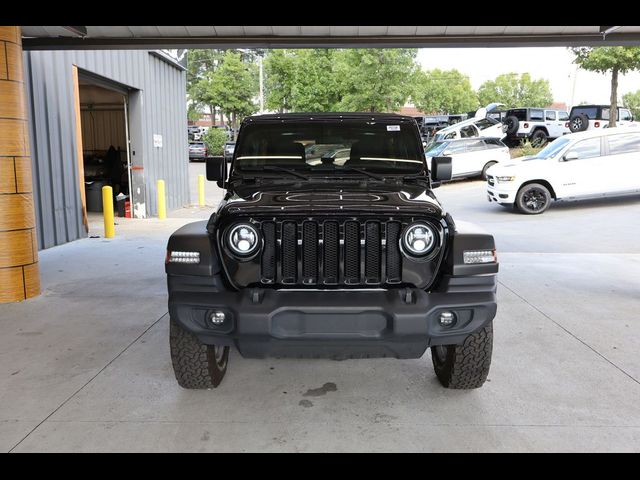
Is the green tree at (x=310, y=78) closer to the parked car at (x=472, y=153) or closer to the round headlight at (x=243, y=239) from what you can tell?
the parked car at (x=472, y=153)

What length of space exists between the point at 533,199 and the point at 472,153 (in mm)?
5919

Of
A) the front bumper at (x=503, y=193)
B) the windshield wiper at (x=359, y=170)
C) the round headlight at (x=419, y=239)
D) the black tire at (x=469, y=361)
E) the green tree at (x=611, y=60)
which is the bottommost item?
the black tire at (x=469, y=361)

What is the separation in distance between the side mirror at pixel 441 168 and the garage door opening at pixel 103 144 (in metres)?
8.16

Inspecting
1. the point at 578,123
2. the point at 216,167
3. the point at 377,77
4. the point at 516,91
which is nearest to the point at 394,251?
the point at 216,167

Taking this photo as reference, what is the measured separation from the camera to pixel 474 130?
21453 mm

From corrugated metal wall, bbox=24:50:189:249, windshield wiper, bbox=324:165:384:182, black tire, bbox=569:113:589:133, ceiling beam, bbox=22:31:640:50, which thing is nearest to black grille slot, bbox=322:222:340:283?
windshield wiper, bbox=324:165:384:182

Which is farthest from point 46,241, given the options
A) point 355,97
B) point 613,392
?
point 355,97

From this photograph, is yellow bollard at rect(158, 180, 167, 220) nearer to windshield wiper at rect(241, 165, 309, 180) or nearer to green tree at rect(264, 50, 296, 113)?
windshield wiper at rect(241, 165, 309, 180)

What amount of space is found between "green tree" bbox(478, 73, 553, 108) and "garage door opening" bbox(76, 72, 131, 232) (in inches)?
1767

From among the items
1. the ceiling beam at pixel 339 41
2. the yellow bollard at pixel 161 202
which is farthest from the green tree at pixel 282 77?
the ceiling beam at pixel 339 41

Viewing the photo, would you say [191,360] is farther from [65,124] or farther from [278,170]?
[65,124]

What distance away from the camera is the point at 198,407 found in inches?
138

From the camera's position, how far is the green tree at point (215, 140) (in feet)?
131

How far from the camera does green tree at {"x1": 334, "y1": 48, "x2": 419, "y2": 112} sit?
27.4 meters
